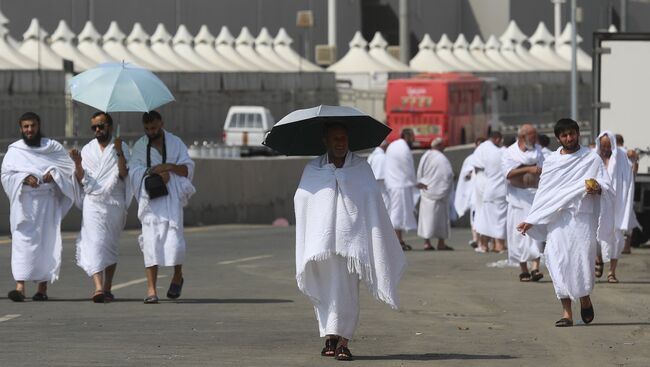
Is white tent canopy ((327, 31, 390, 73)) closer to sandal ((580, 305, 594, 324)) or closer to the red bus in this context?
the red bus

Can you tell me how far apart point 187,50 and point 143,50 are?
11.0 ft

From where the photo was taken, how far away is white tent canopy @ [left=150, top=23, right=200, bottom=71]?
55.2m

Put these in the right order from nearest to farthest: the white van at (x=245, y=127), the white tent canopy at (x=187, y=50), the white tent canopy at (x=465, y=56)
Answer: the white van at (x=245, y=127) < the white tent canopy at (x=187, y=50) < the white tent canopy at (x=465, y=56)

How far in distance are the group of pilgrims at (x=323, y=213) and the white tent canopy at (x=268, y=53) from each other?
138 ft

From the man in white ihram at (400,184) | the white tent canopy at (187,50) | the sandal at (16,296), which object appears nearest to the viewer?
the sandal at (16,296)

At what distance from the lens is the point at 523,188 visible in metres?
18.5

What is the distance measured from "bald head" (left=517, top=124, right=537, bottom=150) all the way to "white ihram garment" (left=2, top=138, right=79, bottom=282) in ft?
16.1

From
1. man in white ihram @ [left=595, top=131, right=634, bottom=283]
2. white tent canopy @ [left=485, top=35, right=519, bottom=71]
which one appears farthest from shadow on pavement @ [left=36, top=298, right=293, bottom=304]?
white tent canopy @ [left=485, top=35, right=519, bottom=71]

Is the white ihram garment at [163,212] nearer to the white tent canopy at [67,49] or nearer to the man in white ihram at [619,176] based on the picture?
the man in white ihram at [619,176]

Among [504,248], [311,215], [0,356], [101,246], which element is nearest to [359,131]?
[311,215]

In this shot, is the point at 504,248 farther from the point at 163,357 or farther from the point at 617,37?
the point at 163,357

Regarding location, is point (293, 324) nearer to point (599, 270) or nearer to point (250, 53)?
point (599, 270)

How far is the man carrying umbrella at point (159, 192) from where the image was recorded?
49.2 ft

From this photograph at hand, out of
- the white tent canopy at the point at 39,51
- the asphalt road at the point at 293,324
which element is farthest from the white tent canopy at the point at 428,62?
the asphalt road at the point at 293,324
